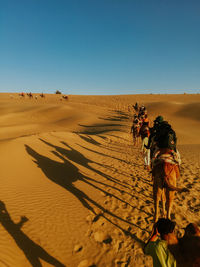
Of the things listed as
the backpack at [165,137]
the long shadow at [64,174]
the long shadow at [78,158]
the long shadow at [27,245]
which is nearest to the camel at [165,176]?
the backpack at [165,137]

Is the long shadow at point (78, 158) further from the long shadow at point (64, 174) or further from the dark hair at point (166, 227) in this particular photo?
the dark hair at point (166, 227)

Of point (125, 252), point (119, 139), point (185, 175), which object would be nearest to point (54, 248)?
point (125, 252)

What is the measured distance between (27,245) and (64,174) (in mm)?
4011

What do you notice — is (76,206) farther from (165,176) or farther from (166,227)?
(166,227)

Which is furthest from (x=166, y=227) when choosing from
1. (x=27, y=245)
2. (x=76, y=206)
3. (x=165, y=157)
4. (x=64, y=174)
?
(x=64, y=174)

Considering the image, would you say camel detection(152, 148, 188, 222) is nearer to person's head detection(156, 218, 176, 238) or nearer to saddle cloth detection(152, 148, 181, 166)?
saddle cloth detection(152, 148, 181, 166)

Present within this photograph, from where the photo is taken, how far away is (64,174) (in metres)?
7.66

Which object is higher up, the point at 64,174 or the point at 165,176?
the point at 165,176

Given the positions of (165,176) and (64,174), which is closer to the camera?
(165,176)

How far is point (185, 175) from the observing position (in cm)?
853

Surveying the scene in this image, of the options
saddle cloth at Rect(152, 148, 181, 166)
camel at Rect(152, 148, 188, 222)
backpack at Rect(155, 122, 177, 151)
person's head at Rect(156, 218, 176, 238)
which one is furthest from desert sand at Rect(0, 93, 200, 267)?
person's head at Rect(156, 218, 176, 238)

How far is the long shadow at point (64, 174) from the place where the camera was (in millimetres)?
5695

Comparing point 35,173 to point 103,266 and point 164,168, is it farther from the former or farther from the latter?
point 164,168

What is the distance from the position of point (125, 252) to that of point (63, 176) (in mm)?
4415
